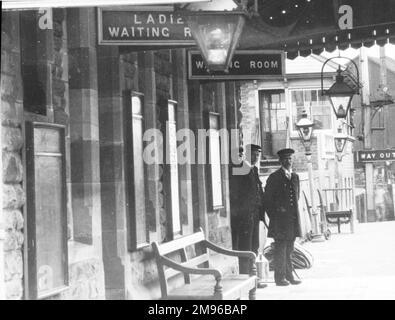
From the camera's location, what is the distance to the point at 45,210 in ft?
17.5

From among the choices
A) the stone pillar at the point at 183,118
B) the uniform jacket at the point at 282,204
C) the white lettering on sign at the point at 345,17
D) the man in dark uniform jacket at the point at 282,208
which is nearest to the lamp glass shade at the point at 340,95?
the man in dark uniform jacket at the point at 282,208

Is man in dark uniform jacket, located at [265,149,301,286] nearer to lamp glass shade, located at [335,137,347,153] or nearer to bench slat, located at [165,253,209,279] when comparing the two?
bench slat, located at [165,253,209,279]

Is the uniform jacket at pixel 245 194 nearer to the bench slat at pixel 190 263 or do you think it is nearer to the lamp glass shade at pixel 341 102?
the lamp glass shade at pixel 341 102

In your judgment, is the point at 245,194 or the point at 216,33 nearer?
the point at 216,33

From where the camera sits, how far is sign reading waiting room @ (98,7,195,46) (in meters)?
5.62

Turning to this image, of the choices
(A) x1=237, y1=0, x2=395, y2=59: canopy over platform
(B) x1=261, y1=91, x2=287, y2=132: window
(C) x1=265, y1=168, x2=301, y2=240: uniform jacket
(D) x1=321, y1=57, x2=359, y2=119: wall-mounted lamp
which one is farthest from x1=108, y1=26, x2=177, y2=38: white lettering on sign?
(B) x1=261, y1=91, x2=287, y2=132: window

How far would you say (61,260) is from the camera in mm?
5449

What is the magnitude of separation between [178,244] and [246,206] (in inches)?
110

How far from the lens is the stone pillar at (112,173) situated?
6.49 meters

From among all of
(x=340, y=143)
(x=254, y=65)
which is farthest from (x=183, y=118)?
(x=340, y=143)

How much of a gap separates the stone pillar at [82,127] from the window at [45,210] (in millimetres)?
553

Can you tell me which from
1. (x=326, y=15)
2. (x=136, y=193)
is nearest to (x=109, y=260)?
(x=136, y=193)

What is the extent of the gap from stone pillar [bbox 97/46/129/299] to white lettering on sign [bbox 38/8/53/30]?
997 millimetres

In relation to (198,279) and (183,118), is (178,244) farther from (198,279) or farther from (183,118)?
(183,118)
